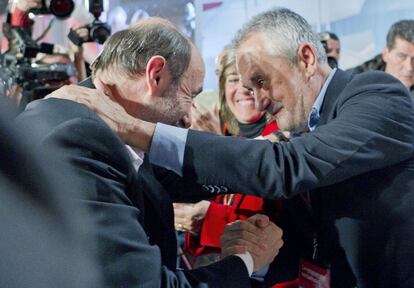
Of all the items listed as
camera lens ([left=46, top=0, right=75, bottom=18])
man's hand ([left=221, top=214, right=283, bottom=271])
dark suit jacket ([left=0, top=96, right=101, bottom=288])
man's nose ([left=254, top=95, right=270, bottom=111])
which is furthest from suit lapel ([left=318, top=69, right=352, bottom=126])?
camera lens ([left=46, top=0, right=75, bottom=18])

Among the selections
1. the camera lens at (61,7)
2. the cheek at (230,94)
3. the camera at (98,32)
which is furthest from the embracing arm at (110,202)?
the camera at (98,32)

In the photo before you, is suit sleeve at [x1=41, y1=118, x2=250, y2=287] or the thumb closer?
suit sleeve at [x1=41, y1=118, x2=250, y2=287]

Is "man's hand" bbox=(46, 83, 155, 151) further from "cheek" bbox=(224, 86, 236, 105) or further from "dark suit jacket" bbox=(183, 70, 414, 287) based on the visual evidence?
"cheek" bbox=(224, 86, 236, 105)

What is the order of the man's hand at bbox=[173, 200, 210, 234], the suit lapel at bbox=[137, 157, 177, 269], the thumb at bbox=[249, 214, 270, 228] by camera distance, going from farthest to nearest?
the man's hand at bbox=[173, 200, 210, 234]
the thumb at bbox=[249, 214, 270, 228]
the suit lapel at bbox=[137, 157, 177, 269]

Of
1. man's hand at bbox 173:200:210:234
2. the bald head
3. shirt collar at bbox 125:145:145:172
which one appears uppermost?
the bald head

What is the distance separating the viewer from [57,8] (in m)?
3.77

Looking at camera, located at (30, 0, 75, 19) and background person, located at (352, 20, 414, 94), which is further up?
camera, located at (30, 0, 75, 19)

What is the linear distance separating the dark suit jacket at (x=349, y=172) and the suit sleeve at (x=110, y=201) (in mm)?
378

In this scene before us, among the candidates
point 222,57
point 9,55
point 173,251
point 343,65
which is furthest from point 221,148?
point 343,65

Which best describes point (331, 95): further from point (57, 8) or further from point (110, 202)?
point (57, 8)

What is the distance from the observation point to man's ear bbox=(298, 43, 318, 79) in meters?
1.94

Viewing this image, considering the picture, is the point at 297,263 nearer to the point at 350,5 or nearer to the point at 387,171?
the point at 387,171

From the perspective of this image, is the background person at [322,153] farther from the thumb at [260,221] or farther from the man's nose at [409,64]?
the man's nose at [409,64]

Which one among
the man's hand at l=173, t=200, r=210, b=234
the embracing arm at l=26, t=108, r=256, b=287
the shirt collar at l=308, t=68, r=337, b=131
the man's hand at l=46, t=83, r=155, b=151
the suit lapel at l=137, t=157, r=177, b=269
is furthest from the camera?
the man's hand at l=173, t=200, r=210, b=234
